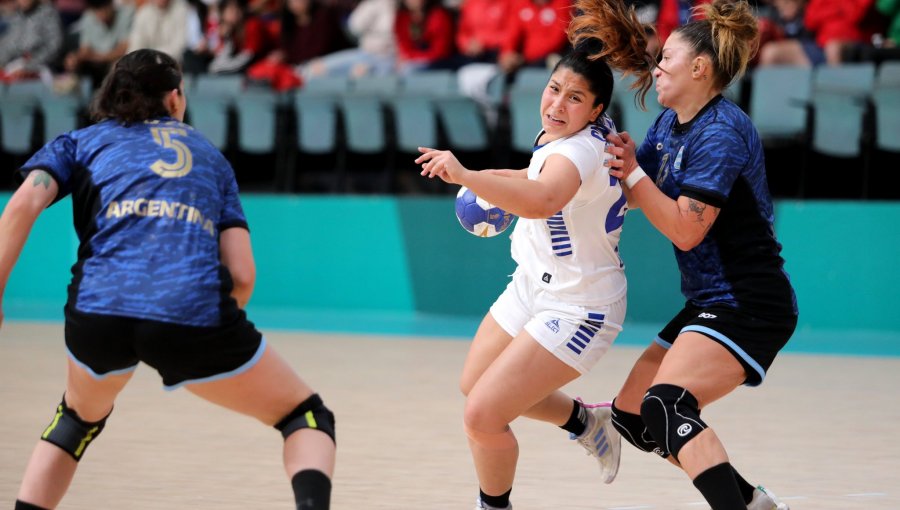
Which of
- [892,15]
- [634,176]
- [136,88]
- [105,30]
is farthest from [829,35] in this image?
[136,88]

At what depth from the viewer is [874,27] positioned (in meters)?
11.0

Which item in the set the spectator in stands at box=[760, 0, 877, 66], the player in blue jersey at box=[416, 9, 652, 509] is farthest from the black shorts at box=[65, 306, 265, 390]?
the spectator in stands at box=[760, 0, 877, 66]

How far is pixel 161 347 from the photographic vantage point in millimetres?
3510

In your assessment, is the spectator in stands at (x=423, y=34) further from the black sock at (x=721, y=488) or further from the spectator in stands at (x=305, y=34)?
the black sock at (x=721, y=488)

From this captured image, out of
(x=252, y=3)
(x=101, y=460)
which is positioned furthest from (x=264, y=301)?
(x=101, y=460)

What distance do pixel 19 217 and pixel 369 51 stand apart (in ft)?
33.2

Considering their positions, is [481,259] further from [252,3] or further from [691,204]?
[691,204]

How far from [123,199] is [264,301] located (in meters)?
9.22

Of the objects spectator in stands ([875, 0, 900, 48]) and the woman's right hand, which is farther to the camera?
spectator in stands ([875, 0, 900, 48])

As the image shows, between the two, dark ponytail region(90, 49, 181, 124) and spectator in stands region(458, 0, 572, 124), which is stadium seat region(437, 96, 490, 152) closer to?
spectator in stands region(458, 0, 572, 124)

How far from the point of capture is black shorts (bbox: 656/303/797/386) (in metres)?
4.04

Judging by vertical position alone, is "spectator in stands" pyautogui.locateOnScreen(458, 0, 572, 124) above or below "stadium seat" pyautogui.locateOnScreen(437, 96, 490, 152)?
above

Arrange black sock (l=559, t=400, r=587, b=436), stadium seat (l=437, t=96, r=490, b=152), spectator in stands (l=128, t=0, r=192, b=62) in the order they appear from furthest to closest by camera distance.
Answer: spectator in stands (l=128, t=0, r=192, b=62) < stadium seat (l=437, t=96, r=490, b=152) < black sock (l=559, t=400, r=587, b=436)

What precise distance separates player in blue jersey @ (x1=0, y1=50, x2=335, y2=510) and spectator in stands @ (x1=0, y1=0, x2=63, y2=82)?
11.8m
